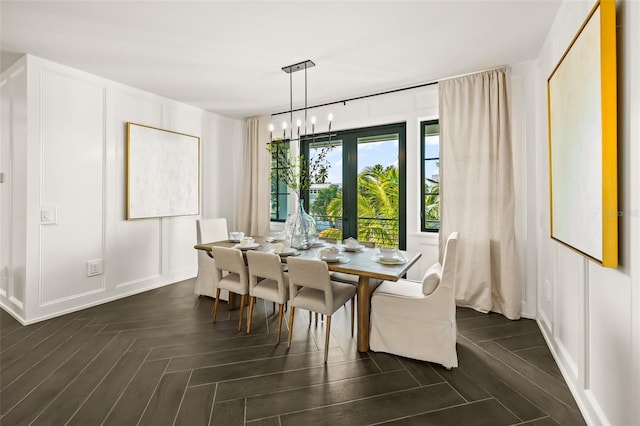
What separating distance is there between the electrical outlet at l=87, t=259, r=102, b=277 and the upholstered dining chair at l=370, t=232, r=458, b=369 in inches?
125

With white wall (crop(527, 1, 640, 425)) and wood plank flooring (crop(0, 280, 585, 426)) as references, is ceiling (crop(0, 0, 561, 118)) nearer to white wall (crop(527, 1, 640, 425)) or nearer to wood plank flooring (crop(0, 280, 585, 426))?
white wall (crop(527, 1, 640, 425))

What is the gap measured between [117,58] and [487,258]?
434cm

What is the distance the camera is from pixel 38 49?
2.73m

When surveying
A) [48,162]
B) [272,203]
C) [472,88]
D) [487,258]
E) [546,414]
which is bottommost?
[546,414]

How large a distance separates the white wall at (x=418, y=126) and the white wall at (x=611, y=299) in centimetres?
76

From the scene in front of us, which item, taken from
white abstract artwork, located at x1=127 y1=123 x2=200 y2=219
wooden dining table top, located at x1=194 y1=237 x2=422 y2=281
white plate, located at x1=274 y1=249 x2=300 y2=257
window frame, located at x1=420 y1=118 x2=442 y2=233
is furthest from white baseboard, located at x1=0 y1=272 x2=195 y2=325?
window frame, located at x1=420 y1=118 x2=442 y2=233

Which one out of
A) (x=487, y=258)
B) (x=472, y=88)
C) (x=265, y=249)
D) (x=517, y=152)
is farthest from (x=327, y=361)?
(x=472, y=88)

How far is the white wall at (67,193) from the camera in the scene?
288 centimetres

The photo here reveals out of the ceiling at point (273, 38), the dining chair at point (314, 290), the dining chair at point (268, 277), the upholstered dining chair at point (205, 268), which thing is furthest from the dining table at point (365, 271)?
the ceiling at point (273, 38)

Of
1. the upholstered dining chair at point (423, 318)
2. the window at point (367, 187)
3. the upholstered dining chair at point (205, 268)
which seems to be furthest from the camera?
the window at point (367, 187)

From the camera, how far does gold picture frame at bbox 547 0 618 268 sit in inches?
49.8

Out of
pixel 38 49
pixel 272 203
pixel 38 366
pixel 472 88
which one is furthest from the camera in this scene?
pixel 272 203

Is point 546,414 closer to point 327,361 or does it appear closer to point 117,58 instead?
point 327,361

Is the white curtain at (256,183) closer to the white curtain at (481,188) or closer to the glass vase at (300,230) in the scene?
the glass vase at (300,230)
